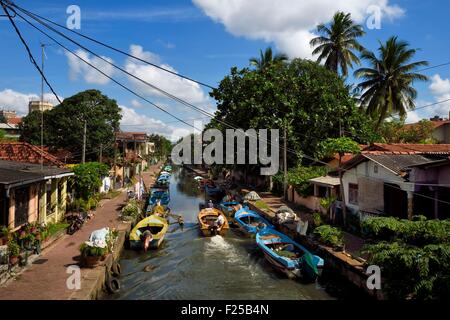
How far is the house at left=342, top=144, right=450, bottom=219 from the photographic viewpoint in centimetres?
1516

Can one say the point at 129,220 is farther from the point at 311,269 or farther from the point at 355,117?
the point at 355,117

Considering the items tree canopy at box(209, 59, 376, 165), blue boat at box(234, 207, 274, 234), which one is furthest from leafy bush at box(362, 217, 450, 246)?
tree canopy at box(209, 59, 376, 165)

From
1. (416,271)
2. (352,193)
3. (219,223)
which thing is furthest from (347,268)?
(219,223)

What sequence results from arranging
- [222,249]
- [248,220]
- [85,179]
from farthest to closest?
1. [248,220]
2. [85,179]
3. [222,249]

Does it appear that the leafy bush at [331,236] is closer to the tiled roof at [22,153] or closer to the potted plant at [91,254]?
the potted plant at [91,254]

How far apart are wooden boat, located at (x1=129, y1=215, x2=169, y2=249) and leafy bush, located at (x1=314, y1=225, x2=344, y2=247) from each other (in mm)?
8301

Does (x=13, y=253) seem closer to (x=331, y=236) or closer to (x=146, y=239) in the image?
(x=146, y=239)

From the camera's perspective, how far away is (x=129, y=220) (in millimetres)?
22672

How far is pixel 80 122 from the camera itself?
34250 mm

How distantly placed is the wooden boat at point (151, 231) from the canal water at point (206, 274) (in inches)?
17.4

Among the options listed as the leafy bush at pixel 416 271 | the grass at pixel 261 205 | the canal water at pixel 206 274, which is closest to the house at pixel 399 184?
the leafy bush at pixel 416 271

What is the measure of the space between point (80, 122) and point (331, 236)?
86.2ft

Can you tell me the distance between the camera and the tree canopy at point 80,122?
3425 cm
